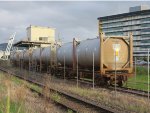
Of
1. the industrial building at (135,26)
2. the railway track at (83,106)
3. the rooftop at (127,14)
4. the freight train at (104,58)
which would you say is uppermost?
the rooftop at (127,14)

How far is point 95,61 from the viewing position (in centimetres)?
2241

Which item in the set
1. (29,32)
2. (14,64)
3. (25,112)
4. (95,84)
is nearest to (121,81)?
(95,84)

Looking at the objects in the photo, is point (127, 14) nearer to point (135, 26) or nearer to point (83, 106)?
point (135, 26)

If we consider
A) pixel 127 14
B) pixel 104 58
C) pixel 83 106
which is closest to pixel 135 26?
pixel 127 14

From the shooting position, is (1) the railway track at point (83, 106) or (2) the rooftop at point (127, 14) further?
(2) the rooftop at point (127, 14)

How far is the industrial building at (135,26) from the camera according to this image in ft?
486

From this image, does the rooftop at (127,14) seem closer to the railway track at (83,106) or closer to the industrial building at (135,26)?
the industrial building at (135,26)

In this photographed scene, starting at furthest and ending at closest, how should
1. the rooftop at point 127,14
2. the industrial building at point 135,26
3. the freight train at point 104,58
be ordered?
the rooftop at point 127,14, the industrial building at point 135,26, the freight train at point 104,58

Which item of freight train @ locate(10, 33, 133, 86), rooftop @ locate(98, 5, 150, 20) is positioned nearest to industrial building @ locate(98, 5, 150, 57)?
rooftop @ locate(98, 5, 150, 20)

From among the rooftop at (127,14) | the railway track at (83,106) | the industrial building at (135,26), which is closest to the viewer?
the railway track at (83,106)

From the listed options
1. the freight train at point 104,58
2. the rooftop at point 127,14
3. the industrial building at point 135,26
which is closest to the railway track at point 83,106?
the freight train at point 104,58

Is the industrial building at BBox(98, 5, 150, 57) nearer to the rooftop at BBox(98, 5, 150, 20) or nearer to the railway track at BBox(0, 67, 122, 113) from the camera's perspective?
the rooftop at BBox(98, 5, 150, 20)

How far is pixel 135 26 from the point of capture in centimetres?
15800

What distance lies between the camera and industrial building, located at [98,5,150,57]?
14812 cm
